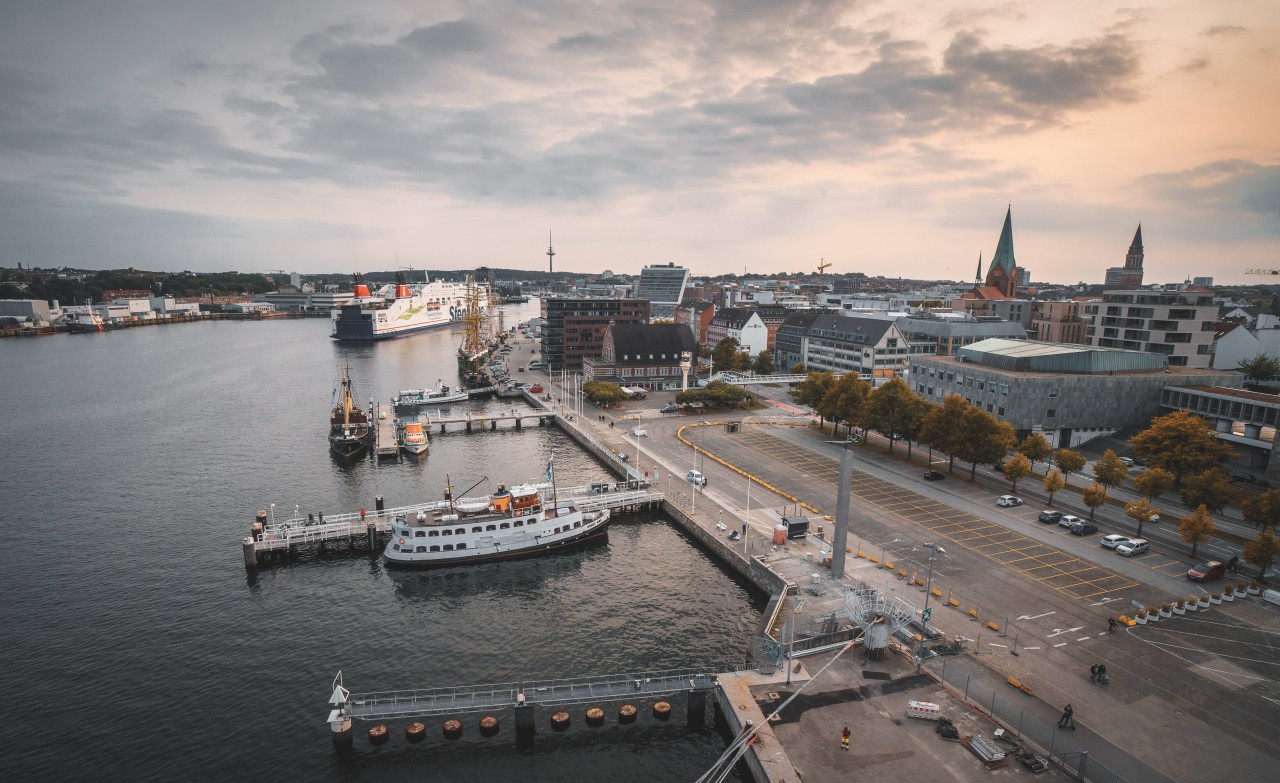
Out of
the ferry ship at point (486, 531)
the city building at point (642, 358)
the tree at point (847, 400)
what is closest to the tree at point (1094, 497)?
the tree at point (847, 400)

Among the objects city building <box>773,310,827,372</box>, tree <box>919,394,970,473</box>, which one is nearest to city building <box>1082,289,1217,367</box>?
tree <box>919,394,970,473</box>

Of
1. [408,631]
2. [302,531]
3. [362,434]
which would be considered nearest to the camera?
[408,631]

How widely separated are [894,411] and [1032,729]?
52.8m

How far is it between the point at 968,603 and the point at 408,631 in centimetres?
4066

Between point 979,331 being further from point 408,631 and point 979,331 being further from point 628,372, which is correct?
point 408,631

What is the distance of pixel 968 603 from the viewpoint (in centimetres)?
4347

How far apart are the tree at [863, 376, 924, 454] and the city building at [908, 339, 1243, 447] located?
12.1 metres

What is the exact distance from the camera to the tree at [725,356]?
147 m

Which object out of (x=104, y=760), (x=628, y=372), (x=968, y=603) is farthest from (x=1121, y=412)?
(x=104, y=760)

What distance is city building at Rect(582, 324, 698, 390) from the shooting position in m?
131

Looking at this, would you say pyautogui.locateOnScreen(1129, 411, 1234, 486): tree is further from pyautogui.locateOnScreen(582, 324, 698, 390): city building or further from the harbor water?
pyautogui.locateOnScreen(582, 324, 698, 390): city building

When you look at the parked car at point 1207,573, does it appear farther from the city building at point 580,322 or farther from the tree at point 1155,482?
the city building at point 580,322

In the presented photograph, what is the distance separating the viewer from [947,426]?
72375mm

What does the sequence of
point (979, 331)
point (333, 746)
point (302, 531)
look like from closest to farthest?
1. point (333, 746)
2. point (302, 531)
3. point (979, 331)
